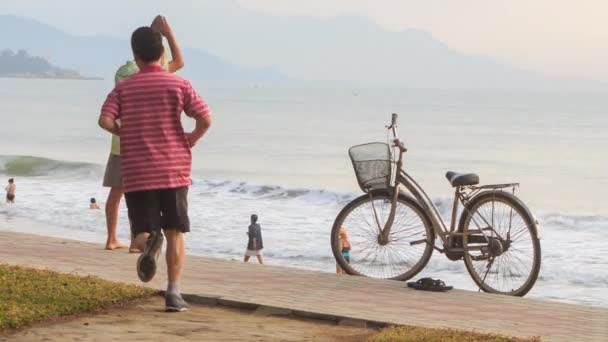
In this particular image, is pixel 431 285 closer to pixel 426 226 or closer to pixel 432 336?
pixel 426 226

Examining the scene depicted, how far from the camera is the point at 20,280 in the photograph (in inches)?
306

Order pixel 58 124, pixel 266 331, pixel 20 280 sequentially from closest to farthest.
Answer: pixel 266 331 → pixel 20 280 → pixel 58 124

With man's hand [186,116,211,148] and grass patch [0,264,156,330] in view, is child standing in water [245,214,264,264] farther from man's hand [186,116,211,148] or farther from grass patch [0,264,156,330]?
man's hand [186,116,211,148]

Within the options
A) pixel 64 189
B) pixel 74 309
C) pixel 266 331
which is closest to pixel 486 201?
pixel 266 331

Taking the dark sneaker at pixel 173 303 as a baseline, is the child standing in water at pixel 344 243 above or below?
above

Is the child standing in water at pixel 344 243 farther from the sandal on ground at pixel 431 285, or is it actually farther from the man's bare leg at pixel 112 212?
the man's bare leg at pixel 112 212

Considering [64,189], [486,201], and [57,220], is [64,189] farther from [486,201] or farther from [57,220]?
[486,201]

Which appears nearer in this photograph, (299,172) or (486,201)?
(486,201)

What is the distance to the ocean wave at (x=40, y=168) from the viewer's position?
44.6 meters

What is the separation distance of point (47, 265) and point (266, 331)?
3.02 m

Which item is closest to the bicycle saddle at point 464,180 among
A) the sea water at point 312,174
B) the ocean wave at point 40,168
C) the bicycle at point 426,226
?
the bicycle at point 426,226

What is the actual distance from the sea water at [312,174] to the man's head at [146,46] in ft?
33.4

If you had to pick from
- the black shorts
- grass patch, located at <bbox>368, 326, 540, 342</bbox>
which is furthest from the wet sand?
the black shorts

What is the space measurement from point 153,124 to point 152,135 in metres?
0.06
